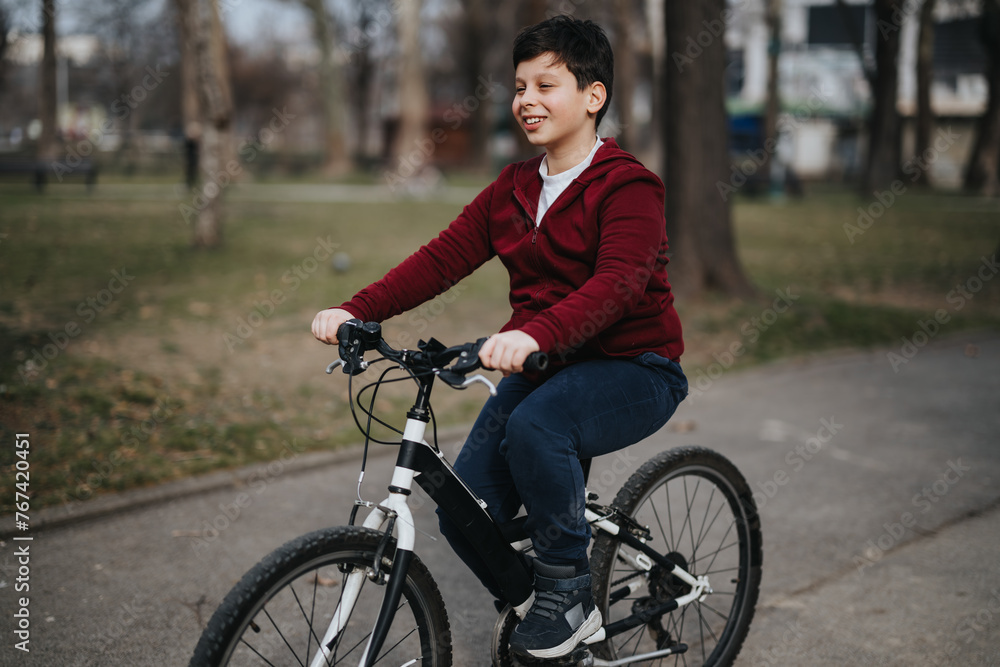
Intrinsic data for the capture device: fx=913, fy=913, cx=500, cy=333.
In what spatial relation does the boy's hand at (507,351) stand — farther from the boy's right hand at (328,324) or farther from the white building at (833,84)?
the white building at (833,84)

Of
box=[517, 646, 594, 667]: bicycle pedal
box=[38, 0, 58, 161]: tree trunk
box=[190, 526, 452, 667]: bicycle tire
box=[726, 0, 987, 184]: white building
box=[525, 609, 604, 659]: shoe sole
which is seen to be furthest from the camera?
box=[726, 0, 987, 184]: white building

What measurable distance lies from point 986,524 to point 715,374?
3.11 metres

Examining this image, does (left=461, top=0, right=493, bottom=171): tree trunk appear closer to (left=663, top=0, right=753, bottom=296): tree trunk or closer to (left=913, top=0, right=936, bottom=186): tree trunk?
(left=913, top=0, right=936, bottom=186): tree trunk

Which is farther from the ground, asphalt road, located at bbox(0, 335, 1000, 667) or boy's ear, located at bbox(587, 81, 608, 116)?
boy's ear, located at bbox(587, 81, 608, 116)

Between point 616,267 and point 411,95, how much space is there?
2652 centimetres

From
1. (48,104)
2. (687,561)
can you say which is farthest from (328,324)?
(48,104)

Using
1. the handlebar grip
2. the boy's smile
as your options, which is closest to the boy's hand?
the handlebar grip

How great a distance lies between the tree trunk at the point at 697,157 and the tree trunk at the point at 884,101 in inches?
713

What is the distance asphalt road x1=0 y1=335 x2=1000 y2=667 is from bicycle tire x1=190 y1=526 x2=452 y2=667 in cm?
80

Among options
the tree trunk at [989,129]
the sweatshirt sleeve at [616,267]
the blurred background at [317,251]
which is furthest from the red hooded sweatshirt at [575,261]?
the tree trunk at [989,129]

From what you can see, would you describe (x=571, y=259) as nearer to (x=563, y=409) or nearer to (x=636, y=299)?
(x=636, y=299)

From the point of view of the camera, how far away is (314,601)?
2.29m

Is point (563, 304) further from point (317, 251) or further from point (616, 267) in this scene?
point (317, 251)

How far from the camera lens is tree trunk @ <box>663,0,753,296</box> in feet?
29.5
